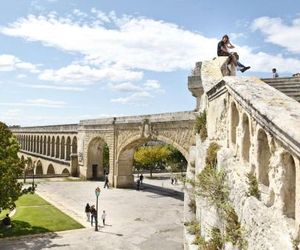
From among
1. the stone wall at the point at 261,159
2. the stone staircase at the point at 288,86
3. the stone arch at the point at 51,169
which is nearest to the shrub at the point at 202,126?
the stone wall at the point at 261,159

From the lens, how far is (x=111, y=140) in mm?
34438

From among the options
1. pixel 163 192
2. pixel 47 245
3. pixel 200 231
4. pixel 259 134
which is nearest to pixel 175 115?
pixel 163 192

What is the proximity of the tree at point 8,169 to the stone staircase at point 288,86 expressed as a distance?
1137 centimetres

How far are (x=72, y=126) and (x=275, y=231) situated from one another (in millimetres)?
44268

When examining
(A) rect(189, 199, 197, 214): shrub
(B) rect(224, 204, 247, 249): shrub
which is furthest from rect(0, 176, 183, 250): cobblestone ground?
(B) rect(224, 204, 247, 249): shrub

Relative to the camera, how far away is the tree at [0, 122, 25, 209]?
51.6 ft

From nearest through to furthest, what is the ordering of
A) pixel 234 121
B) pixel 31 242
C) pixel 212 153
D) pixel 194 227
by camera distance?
pixel 234 121, pixel 212 153, pixel 194 227, pixel 31 242

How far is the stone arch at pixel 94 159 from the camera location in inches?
1559

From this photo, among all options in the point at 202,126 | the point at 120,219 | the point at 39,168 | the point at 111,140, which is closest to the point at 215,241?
the point at 202,126

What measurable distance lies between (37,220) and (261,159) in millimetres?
17683

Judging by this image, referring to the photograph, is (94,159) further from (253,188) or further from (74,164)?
(253,188)

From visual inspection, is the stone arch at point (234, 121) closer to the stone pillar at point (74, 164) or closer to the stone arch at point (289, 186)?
the stone arch at point (289, 186)

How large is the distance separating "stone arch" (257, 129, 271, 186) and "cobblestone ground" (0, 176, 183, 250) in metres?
12.2

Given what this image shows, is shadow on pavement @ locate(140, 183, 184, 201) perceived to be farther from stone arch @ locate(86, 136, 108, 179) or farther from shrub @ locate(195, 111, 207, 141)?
shrub @ locate(195, 111, 207, 141)
